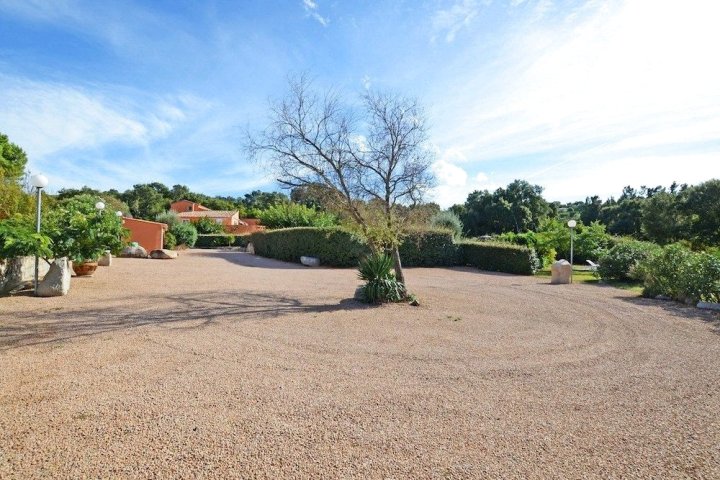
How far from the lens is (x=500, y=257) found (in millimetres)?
17359

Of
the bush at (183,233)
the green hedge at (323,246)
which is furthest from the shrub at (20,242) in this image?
the bush at (183,233)

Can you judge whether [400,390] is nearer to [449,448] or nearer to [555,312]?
[449,448]

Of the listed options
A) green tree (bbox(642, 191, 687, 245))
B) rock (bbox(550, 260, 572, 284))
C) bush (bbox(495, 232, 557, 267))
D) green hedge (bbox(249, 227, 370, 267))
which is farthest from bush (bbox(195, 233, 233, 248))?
green tree (bbox(642, 191, 687, 245))

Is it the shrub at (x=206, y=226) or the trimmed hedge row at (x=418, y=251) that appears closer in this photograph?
the trimmed hedge row at (x=418, y=251)

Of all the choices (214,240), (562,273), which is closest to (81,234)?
(562,273)

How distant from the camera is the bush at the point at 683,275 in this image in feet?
29.4

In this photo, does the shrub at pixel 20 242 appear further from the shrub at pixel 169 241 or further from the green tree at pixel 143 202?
the green tree at pixel 143 202

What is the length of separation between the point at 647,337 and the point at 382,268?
4975mm

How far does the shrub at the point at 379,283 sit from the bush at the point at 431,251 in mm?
9353

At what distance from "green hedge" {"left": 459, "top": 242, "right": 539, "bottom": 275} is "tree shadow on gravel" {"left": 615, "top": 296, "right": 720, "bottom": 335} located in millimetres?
6236

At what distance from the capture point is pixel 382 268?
9016 mm

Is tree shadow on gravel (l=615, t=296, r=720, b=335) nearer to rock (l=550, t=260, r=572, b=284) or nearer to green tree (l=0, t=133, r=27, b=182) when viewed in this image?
rock (l=550, t=260, r=572, b=284)

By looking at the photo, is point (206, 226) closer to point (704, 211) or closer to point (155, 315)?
point (155, 315)

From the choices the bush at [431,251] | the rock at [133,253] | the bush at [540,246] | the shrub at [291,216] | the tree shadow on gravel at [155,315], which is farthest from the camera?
the shrub at [291,216]
